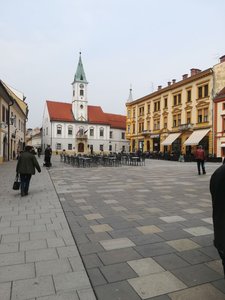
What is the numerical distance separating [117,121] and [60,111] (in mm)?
16671

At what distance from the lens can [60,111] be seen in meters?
66.8

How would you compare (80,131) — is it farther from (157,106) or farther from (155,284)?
(155,284)

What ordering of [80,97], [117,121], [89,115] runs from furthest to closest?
[117,121], [89,115], [80,97]

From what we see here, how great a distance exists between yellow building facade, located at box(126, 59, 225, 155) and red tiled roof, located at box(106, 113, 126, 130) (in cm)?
1687

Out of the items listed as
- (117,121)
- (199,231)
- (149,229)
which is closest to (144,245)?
(149,229)

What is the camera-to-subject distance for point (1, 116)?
990 inches

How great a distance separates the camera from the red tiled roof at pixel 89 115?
65.3 metres

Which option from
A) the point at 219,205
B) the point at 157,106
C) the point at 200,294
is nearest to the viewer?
the point at 219,205

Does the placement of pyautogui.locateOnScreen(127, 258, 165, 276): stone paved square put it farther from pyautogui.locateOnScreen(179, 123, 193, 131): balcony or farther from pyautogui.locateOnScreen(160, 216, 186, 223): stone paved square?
pyautogui.locateOnScreen(179, 123, 193, 131): balcony

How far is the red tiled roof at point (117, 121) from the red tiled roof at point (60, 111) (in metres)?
11.4

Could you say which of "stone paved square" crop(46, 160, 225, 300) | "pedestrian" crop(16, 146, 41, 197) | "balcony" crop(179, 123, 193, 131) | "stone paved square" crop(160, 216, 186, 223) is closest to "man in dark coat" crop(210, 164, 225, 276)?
"stone paved square" crop(46, 160, 225, 300)

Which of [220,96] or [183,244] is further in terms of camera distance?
[220,96]

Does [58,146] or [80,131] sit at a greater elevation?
[80,131]

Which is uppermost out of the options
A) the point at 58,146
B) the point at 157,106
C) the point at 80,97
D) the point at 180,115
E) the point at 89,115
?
the point at 80,97
